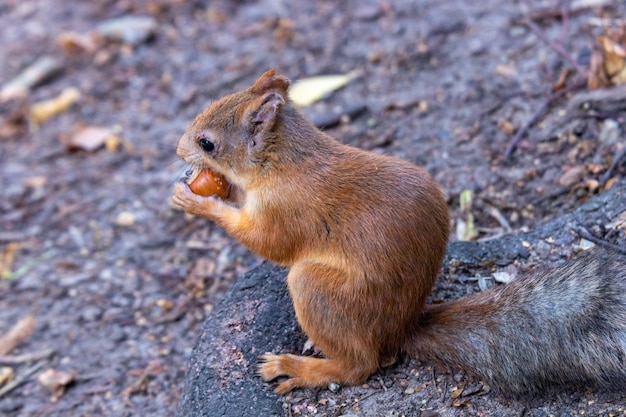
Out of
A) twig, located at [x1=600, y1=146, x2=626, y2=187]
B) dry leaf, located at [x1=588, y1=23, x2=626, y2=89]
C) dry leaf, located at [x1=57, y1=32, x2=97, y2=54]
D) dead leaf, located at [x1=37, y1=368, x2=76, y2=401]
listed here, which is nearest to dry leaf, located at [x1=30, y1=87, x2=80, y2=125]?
dry leaf, located at [x1=57, y1=32, x2=97, y2=54]

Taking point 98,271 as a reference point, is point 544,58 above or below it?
above

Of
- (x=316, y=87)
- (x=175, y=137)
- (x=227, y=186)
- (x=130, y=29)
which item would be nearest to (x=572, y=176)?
(x=227, y=186)

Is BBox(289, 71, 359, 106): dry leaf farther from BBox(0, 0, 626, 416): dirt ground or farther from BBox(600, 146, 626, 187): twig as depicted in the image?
BBox(600, 146, 626, 187): twig

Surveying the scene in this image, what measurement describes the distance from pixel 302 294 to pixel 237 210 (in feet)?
1.59

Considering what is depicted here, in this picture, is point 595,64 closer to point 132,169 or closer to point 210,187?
point 210,187

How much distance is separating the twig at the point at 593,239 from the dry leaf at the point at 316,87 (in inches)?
111

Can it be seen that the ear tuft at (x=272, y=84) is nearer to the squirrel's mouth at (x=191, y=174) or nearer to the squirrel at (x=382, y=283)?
the squirrel at (x=382, y=283)

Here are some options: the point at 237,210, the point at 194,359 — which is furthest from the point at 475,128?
the point at 194,359

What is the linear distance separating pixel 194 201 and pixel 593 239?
161 centimetres

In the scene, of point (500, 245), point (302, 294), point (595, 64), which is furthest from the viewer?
point (595, 64)

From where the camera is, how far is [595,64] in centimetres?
396

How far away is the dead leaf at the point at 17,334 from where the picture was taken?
427cm

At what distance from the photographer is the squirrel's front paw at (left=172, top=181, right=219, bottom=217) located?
290 cm

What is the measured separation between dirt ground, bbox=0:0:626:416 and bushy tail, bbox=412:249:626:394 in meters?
0.16
